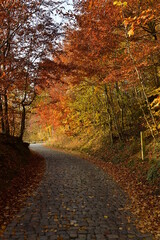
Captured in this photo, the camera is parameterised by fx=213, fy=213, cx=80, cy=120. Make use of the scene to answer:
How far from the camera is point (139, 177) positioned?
9.14 meters

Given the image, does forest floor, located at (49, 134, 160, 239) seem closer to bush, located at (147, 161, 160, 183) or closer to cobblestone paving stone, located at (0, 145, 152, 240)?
bush, located at (147, 161, 160, 183)

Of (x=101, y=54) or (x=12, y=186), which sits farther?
(x=101, y=54)

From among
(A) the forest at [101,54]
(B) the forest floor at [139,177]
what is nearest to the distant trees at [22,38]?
(A) the forest at [101,54]

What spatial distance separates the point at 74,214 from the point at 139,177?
4.41m

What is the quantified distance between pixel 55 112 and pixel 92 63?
48.9ft

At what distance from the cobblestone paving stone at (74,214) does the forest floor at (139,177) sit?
1.23ft

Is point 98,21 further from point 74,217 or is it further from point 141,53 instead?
point 74,217

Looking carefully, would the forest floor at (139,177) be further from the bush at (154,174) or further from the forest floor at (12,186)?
the forest floor at (12,186)

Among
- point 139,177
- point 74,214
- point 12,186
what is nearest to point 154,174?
point 139,177

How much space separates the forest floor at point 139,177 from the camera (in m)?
5.62

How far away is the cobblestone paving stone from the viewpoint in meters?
4.64

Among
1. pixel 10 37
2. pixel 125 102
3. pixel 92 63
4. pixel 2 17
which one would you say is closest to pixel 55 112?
pixel 125 102

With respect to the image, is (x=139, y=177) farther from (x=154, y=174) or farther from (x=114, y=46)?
(x=114, y=46)

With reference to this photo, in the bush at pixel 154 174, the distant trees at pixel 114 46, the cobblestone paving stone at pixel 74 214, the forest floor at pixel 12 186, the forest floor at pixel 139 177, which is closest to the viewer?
the cobblestone paving stone at pixel 74 214
